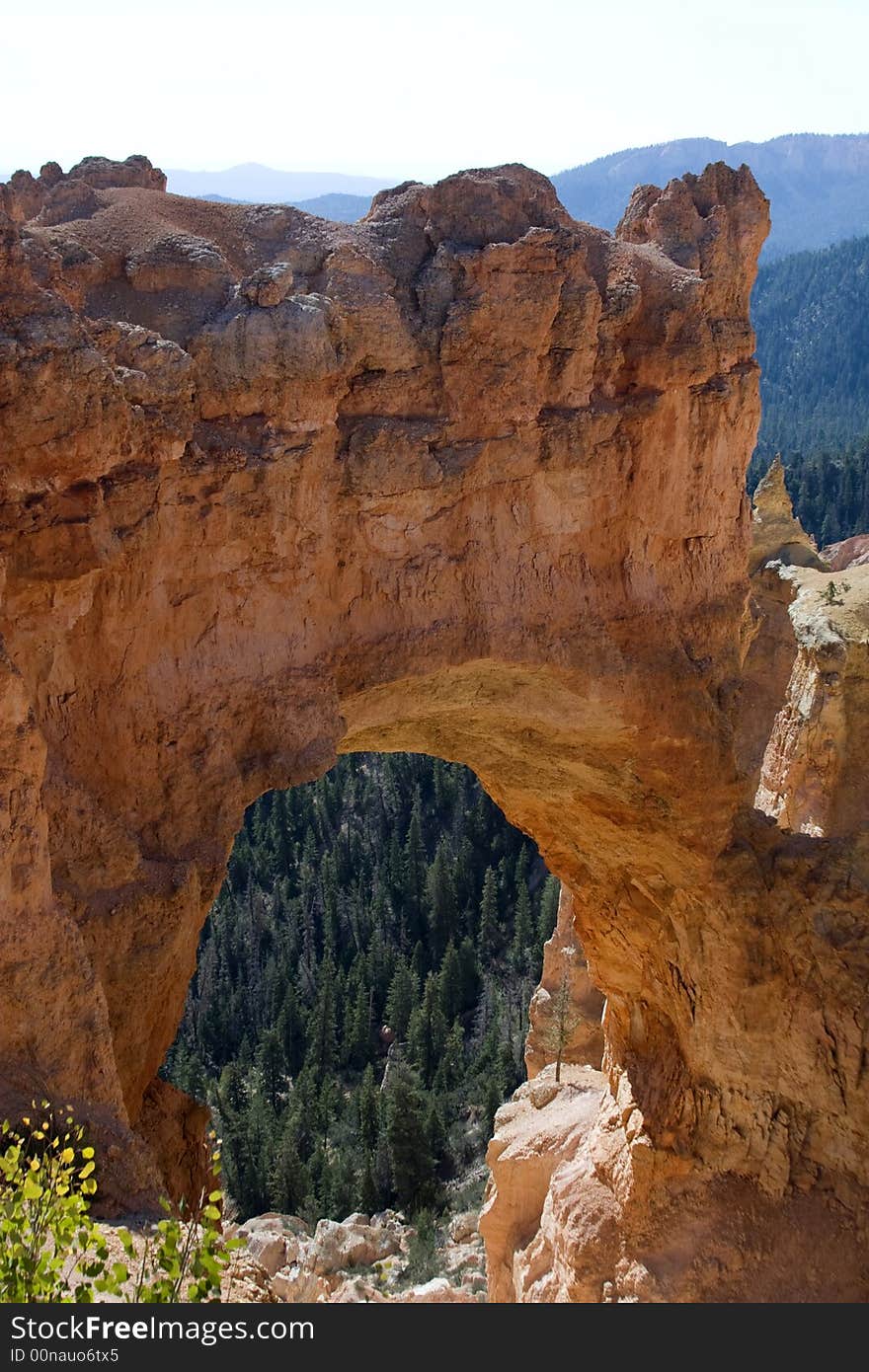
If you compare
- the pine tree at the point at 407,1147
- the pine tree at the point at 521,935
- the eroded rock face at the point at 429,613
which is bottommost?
the pine tree at the point at 521,935

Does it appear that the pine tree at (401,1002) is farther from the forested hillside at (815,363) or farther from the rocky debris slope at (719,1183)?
the forested hillside at (815,363)

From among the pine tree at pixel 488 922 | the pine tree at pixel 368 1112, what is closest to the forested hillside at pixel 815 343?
the pine tree at pixel 488 922

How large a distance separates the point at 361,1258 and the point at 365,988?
16.7 m

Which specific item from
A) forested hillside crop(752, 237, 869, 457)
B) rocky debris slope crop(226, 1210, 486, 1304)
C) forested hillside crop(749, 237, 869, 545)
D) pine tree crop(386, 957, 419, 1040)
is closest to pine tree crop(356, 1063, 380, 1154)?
rocky debris slope crop(226, 1210, 486, 1304)

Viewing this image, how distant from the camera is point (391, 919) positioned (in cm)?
4662

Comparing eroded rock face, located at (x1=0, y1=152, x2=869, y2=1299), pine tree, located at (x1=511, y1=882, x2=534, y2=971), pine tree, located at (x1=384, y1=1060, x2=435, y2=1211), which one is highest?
eroded rock face, located at (x1=0, y1=152, x2=869, y2=1299)

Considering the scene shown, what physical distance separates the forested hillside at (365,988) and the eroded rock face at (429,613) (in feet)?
53.5

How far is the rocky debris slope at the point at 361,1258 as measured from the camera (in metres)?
18.6

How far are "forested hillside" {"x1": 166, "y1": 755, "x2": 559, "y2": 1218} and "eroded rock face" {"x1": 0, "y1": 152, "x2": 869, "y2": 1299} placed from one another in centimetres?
1631

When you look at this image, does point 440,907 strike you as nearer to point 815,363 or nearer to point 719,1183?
point 719,1183

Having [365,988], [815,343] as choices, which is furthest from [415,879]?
[815,343]

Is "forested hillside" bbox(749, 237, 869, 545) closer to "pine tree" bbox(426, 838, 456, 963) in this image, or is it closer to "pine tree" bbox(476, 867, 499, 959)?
"pine tree" bbox(426, 838, 456, 963)

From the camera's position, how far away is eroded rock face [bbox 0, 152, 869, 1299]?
9.19 metres
